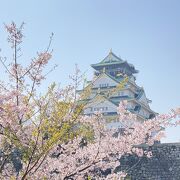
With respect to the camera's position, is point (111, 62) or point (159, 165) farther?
point (111, 62)

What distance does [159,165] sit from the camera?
11.9m

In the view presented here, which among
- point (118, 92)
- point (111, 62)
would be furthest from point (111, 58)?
point (118, 92)

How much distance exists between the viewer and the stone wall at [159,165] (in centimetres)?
1181

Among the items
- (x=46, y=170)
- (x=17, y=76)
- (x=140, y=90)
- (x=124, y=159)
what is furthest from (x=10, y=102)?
(x=140, y=90)

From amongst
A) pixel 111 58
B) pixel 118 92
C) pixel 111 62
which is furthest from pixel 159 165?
pixel 111 58

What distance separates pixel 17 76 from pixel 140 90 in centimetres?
3423

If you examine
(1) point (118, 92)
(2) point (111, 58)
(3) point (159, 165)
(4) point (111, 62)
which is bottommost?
(3) point (159, 165)

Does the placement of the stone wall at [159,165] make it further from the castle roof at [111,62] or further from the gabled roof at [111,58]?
the gabled roof at [111,58]

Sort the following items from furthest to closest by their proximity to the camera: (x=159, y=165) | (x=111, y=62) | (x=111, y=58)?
(x=111, y=58) < (x=111, y=62) < (x=159, y=165)

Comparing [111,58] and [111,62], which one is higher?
[111,58]

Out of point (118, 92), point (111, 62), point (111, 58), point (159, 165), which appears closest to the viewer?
point (159, 165)

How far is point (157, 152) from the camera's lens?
12.0 metres

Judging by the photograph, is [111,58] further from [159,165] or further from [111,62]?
[159,165]

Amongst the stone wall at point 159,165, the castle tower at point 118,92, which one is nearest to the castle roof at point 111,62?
the castle tower at point 118,92
